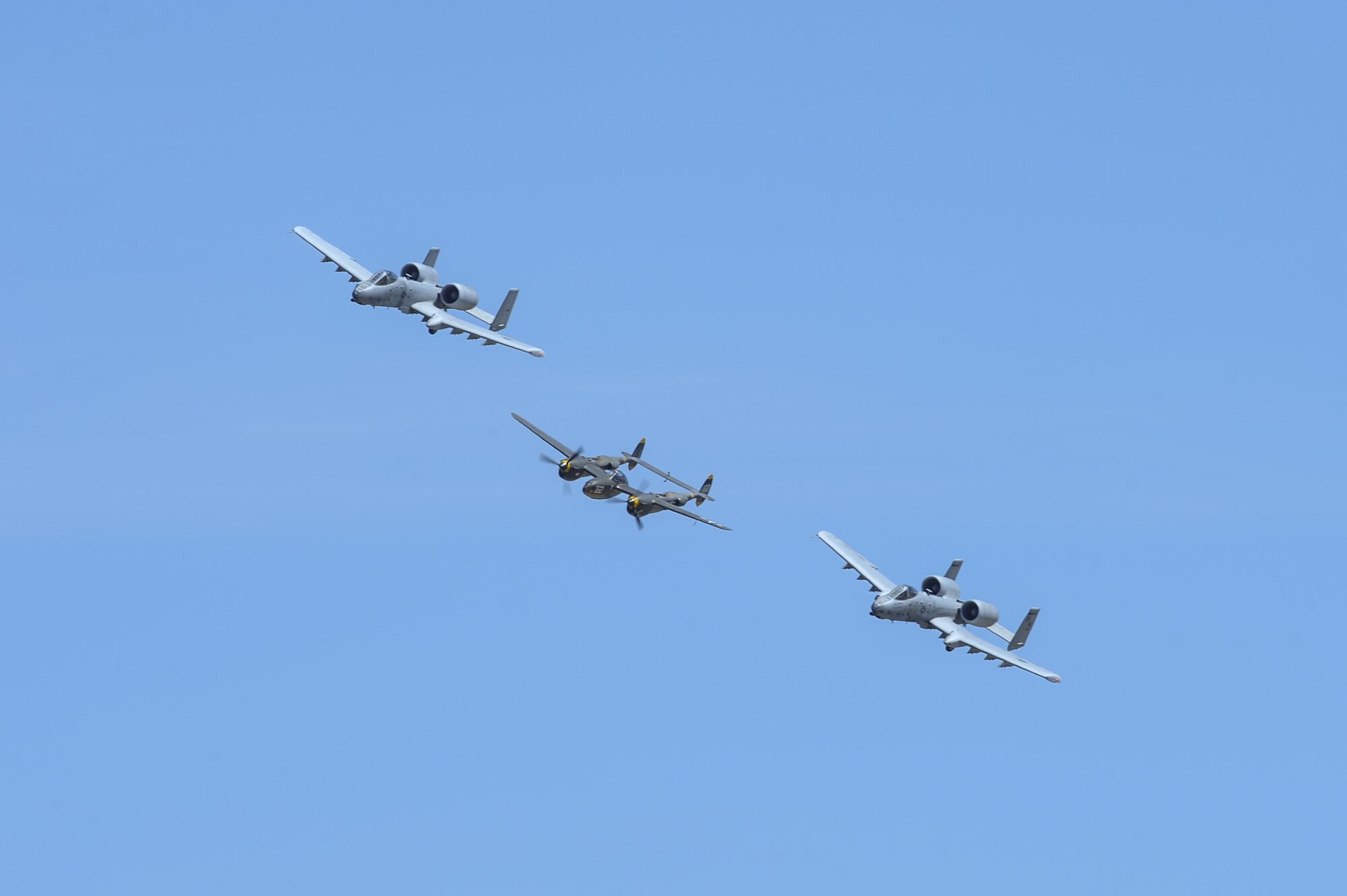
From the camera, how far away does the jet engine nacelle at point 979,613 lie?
188 meters

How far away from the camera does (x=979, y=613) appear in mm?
188375

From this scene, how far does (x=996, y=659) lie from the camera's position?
614ft

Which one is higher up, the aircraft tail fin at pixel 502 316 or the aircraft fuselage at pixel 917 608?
the aircraft tail fin at pixel 502 316

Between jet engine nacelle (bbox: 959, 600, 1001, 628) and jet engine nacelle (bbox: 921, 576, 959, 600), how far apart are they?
50.7 inches

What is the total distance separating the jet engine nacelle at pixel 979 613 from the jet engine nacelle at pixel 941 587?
1287mm

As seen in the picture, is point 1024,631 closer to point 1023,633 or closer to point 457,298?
point 1023,633

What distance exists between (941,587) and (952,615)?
270cm

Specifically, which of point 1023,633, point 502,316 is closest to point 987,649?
point 1023,633

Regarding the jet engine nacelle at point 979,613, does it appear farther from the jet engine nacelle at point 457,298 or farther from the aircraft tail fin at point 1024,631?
the jet engine nacelle at point 457,298

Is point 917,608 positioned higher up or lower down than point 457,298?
lower down

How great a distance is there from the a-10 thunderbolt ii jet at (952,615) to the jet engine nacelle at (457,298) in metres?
44.9

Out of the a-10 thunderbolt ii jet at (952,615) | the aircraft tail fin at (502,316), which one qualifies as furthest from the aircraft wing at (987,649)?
the aircraft tail fin at (502,316)

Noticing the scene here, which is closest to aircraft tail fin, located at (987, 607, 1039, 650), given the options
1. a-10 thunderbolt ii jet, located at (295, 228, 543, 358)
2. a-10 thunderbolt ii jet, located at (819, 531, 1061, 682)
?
a-10 thunderbolt ii jet, located at (819, 531, 1061, 682)

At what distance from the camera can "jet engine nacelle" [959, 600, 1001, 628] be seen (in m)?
188
